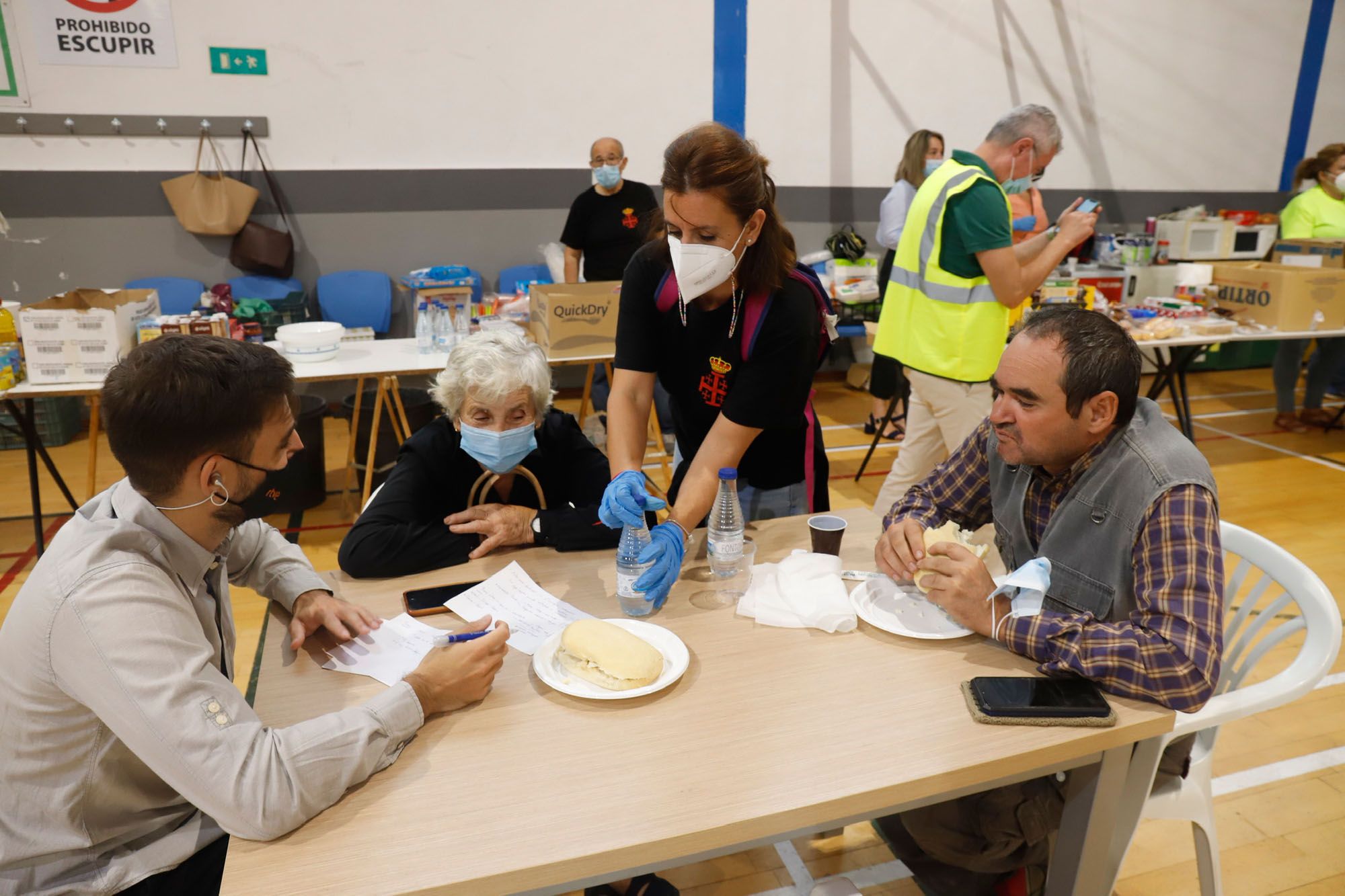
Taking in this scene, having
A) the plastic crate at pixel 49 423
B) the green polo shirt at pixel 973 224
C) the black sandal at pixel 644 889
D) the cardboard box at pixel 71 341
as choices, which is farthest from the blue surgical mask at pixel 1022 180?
the plastic crate at pixel 49 423

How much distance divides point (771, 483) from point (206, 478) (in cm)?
140

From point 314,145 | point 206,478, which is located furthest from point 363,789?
point 314,145

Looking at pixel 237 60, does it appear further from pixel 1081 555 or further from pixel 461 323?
pixel 1081 555

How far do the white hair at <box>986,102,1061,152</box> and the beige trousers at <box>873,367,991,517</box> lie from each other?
3.25 ft

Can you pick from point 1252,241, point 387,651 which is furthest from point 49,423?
point 1252,241

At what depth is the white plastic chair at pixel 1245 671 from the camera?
1634mm

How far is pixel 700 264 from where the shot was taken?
2.03 metres

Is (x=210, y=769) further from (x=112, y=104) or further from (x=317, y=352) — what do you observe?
(x=112, y=104)

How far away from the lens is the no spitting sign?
17.5 feet

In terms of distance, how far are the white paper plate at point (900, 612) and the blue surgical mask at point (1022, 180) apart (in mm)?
2420

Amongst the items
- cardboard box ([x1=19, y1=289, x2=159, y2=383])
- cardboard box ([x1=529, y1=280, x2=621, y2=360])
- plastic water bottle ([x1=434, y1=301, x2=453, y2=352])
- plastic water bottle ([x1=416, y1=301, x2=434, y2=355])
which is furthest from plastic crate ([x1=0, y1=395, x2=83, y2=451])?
cardboard box ([x1=529, y1=280, x2=621, y2=360])

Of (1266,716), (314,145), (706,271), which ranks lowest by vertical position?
(1266,716)

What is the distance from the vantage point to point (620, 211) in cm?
555

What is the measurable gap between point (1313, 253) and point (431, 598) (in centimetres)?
618
